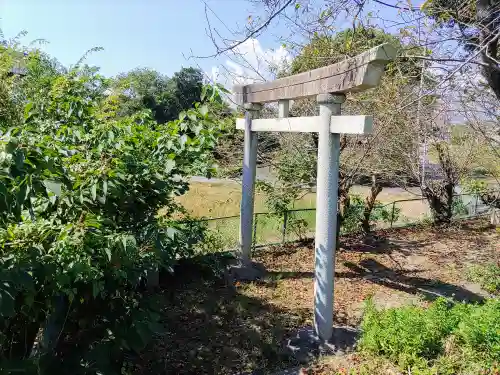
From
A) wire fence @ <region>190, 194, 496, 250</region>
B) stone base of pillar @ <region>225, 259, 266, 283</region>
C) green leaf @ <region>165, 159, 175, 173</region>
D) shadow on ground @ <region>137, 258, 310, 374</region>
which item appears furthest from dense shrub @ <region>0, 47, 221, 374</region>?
wire fence @ <region>190, 194, 496, 250</region>

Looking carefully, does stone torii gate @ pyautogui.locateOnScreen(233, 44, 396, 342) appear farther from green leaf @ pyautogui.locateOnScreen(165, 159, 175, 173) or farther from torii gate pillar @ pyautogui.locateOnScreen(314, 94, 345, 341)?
green leaf @ pyautogui.locateOnScreen(165, 159, 175, 173)

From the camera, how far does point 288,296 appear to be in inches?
182

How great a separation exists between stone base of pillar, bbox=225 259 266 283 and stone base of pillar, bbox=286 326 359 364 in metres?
1.54

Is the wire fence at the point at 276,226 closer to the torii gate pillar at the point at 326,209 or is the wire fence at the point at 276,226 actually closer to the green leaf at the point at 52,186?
the torii gate pillar at the point at 326,209

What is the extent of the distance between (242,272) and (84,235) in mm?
3497

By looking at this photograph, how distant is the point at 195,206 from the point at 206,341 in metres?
4.73

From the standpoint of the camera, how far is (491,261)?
6055mm

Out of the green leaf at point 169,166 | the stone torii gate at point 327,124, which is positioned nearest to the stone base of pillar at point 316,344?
the stone torii gate at point 327,124

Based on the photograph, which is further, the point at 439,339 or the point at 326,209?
the point at 326,209

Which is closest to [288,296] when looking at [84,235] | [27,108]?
[84,235]

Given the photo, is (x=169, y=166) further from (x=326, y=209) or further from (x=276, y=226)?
(x=276, y=226)

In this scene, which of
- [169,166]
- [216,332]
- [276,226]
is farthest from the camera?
[276,226]

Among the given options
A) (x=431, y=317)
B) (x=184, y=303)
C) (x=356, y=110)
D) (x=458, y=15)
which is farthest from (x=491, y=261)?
(x=184, y=303)

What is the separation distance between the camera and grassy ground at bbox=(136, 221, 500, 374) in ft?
10.7
